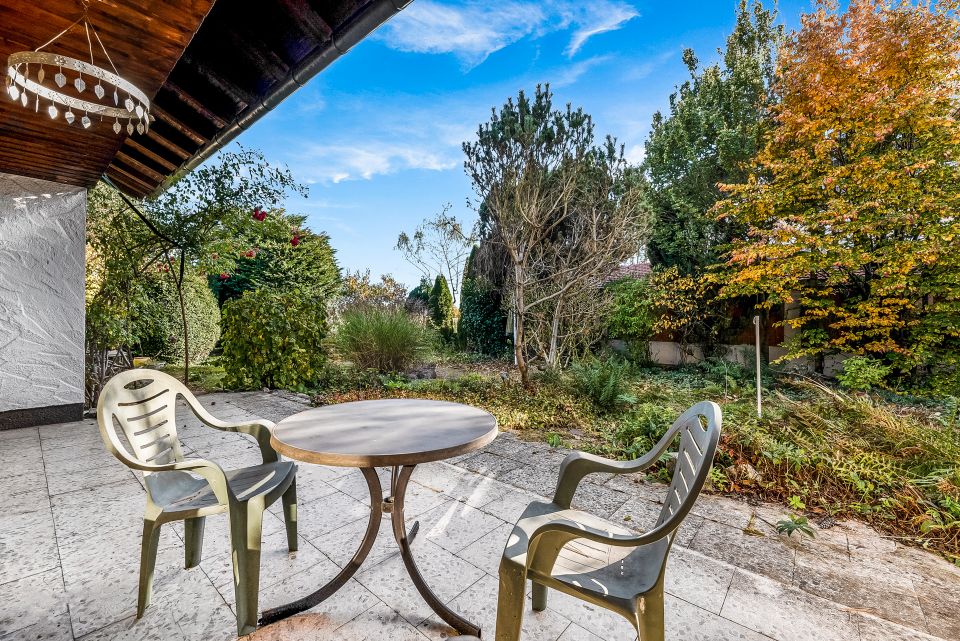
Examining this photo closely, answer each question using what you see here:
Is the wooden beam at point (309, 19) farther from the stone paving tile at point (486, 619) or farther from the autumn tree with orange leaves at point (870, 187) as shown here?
the autumn tree with orange leaves at point (870, 187)

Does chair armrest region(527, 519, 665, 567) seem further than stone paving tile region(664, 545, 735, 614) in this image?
No

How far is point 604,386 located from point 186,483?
3.93 m

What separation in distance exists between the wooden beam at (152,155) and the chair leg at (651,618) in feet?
15.3

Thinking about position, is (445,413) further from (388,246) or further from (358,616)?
(388,246)

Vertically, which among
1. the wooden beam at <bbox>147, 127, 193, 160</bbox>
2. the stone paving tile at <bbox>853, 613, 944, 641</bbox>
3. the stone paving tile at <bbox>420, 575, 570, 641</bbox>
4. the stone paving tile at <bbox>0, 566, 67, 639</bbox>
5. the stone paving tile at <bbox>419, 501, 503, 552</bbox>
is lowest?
the stone paving tile at <bbox>853, 613, 944, 641</bbox>

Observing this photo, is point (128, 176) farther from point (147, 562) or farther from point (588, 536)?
point (588, 536)

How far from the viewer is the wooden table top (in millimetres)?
1275

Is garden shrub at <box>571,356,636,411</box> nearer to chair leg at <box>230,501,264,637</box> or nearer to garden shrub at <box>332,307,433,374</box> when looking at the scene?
garden shrub at <box>332,307,433,374</box>

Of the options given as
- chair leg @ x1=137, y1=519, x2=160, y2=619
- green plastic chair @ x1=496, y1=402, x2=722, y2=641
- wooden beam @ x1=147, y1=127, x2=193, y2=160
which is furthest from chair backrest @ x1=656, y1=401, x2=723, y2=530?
wooden beam @ x1=147, y1=127, x2=193, y2=160

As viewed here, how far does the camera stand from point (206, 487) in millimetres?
1669

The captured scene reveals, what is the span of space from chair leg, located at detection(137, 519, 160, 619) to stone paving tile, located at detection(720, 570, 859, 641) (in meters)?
2.13

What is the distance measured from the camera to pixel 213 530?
6.79 feet

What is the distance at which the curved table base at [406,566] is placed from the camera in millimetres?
1447

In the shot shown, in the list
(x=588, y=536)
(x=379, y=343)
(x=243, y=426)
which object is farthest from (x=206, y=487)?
(x=379, y=343)
